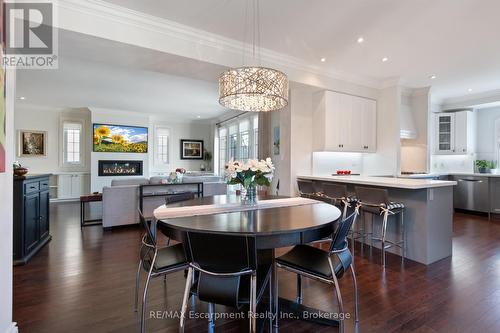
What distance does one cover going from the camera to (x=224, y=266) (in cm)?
149

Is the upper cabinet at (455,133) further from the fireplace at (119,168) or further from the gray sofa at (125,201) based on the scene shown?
the fireplace at (119,168)

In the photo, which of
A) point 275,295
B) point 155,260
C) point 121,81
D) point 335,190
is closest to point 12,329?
point 155,260

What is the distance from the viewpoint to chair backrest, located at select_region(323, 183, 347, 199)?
11.8 feet

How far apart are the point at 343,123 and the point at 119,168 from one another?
23.1 ft

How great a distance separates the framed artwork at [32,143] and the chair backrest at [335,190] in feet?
27.8

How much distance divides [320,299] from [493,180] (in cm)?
577

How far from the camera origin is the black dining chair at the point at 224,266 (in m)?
1.42

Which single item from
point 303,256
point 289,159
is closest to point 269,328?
point 303,256

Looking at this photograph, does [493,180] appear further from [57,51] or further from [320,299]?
[57,51]

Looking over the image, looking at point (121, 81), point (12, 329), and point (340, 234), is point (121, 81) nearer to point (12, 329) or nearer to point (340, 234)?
point (12, 329)

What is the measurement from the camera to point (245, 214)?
210 cm

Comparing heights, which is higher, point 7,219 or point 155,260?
point 7,219

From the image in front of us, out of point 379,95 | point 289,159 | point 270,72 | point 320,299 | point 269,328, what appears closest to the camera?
point 269,328

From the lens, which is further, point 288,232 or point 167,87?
point 167,87
